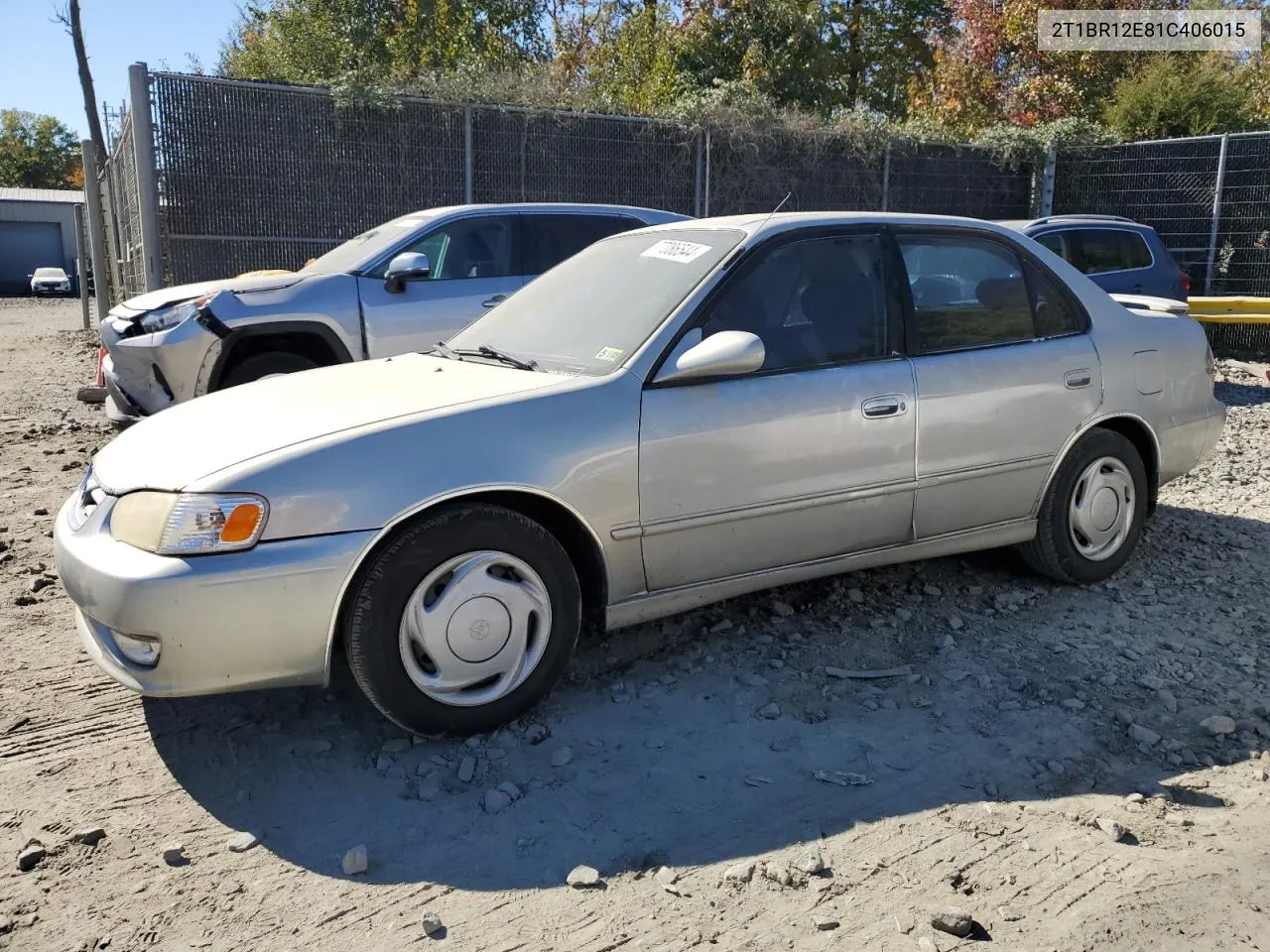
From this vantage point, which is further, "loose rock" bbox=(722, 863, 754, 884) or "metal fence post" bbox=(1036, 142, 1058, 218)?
"metal fence post" bbox=(1036, 142, 1058, 218)

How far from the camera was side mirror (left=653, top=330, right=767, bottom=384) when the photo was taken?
3562mm

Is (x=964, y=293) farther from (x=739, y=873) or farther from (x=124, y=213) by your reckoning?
(x=124, y=213)

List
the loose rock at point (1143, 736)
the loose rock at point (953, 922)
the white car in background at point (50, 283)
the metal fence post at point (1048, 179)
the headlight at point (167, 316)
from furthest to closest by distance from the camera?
1. the white car in background at point (50, 283)
2. the metal fence post at point (1048, 179)
3. the headlight at point (167, 316)
4. the loose rock at point (1143, 736)
5. the loose rock at point (953, 922)

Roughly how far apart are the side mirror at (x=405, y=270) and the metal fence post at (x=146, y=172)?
207 inches

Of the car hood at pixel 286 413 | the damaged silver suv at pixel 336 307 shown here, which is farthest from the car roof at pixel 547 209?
the car hood at pixel 286 413

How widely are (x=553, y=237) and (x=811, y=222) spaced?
3936 millimetres

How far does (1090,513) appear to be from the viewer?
473cm

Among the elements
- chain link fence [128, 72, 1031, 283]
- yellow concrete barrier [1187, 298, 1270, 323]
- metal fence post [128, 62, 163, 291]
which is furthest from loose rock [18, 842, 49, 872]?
yellow concrete barrier [1187, 298, 1270, 323]

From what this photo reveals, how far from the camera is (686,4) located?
25.9 m

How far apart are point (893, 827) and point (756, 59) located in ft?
75.9

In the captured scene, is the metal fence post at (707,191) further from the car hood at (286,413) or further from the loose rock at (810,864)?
the loose rock at (810,864)

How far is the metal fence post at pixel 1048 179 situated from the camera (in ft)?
53.6

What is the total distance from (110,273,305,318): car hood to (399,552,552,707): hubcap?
4.43m

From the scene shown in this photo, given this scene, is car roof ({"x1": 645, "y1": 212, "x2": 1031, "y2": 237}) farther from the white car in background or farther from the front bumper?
the white car in background
